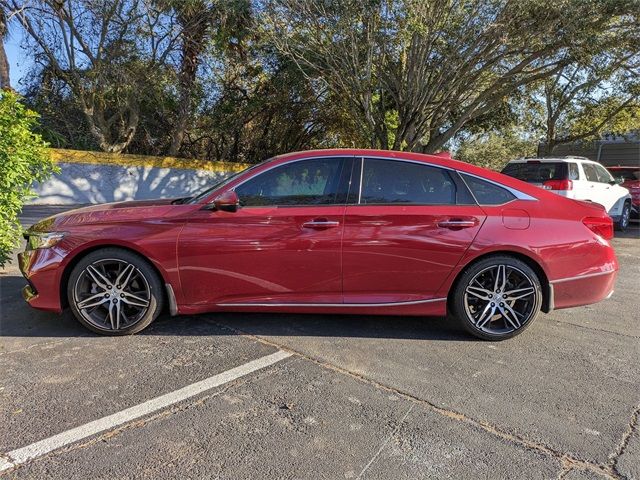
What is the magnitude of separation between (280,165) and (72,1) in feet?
33.2

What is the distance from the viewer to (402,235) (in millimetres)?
3982

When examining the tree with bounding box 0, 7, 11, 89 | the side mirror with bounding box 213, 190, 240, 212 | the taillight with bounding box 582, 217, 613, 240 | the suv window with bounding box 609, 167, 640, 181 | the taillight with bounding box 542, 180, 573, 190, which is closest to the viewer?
the side mirror with bounding box 213, 190, 240, 212

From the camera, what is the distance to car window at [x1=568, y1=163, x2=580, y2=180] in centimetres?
986

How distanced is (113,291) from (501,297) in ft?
11.0

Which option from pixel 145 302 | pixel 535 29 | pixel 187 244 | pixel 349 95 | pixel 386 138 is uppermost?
pixel 535 29

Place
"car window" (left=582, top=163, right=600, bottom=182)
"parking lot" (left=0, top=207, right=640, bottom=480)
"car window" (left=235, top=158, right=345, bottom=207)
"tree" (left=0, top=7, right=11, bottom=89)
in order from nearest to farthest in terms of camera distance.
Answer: "parking lot" (left=0, top=207, right=640, bottom=480) < "car window" (left=235, top=158, right=345, bottom=207) < "car window" (left=582, top=163, right=600, bottom=182) < "tree" (left=0, top=7, right=11, bottom=89)

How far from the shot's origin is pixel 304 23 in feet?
35.9

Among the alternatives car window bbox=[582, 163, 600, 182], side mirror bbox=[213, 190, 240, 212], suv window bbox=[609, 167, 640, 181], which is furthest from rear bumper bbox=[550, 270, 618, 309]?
suv window bbox=[609, 167, 640, 181]

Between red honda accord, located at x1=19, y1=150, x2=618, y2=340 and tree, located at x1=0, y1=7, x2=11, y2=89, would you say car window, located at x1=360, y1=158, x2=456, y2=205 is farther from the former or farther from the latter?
tree, located at x1=0, y1=7, x2=11, y2=89

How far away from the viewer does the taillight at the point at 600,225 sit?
420 cm

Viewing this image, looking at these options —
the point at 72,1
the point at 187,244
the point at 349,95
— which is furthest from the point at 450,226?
the point at 72,1

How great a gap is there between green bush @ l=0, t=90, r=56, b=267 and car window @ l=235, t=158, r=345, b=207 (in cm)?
266

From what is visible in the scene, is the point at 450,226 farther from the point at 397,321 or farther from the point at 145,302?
the point at 145,302

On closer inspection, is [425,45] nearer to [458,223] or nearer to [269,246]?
[458,223]
